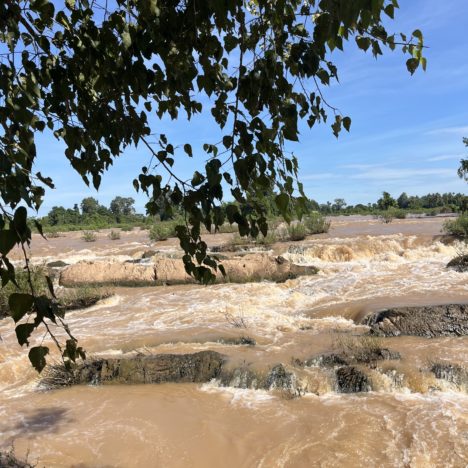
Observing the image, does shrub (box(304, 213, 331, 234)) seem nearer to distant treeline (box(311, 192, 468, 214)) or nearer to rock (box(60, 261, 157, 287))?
rock (box(60, 261, 157, 287))

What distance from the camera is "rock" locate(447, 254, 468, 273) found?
12.2 metres

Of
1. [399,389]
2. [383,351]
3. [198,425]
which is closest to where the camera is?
[198,425]

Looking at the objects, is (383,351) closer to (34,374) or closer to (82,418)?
(82,418)

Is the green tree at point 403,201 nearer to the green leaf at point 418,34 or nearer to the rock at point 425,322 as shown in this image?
the rock at point 425,322

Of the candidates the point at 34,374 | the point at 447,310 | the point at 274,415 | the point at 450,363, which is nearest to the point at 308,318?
the point at 447,310

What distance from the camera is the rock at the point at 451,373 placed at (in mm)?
5711

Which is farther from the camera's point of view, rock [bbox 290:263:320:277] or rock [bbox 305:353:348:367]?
rock [bbox 290:263:320:277]

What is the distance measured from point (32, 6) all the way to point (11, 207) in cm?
83

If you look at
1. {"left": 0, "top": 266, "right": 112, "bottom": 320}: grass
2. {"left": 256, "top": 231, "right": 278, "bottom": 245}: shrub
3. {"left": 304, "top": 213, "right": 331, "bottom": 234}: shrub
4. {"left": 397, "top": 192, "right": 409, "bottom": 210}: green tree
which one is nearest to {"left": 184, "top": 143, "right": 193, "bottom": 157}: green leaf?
{"left": 0, "top": 266, "right": 112, "bottom": 320}: grass

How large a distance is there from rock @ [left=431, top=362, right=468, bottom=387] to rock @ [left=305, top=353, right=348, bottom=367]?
3.79 ft

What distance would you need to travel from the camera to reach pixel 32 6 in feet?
6.17

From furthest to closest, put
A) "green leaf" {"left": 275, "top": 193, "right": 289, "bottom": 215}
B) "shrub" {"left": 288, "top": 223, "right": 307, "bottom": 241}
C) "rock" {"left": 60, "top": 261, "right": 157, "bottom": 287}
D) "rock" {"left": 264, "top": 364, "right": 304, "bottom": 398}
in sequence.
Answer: "shrub" {"left": 288, "top": 223, "right": 307, "bottom": 241}, "rock" {"left": 60, "top": 261, "right": 157, "bottom": 287}, "rock" {"left": 264, "top": 364, "right": 304, "bottom": 398}, "green leaf" {"left": 275, "top": 193, "right": 289, "bottom": 215}

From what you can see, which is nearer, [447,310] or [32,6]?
[32,6]

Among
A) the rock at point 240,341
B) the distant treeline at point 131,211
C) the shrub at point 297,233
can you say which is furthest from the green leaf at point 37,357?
the distant treeline at point 131,211
